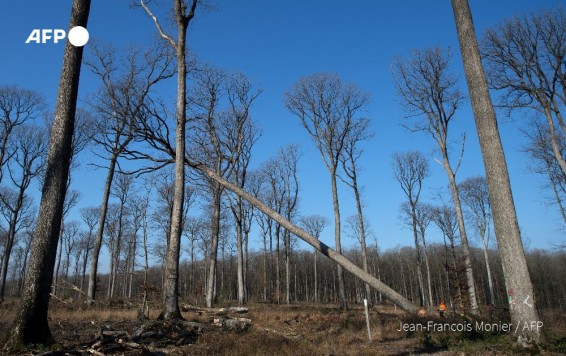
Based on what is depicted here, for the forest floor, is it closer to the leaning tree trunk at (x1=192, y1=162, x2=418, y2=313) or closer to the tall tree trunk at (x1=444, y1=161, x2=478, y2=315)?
the leaning tree trunk at (x1=192, y1=162, x2=418, y2=313)

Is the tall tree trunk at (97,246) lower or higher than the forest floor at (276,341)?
higher

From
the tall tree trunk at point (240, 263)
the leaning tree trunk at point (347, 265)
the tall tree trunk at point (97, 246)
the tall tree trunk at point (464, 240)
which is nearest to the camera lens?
the leaning tree trunk at point (347, 265)

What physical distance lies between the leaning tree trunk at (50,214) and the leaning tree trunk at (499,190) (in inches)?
317

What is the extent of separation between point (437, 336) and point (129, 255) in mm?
46327

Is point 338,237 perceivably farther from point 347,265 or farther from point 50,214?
point 50,214

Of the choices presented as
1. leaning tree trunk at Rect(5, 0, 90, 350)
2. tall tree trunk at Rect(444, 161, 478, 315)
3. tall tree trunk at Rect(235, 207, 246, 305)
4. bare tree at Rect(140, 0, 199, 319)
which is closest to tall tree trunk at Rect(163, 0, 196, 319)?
bare tree at Rect(140, 0, 199, 319)

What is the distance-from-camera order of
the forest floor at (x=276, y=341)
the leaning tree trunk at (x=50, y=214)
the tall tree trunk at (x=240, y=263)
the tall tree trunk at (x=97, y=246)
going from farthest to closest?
the tall tree trunk at (x=240, y=263), the tall tree trunk at (x=97, y=246), the forest floor at (x=276, y=341), the leaning tree trunk at (x=50, y=214)

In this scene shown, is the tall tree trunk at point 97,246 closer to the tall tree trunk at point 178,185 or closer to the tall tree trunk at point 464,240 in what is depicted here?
the tall tree trunk at point 178,185

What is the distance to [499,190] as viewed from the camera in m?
7.09

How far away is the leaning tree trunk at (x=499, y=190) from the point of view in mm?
6488

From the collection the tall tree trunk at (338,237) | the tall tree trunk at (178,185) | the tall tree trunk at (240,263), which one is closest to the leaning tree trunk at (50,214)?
the tall tree trunk at (178,185)

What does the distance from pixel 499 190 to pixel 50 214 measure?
8.38 metres

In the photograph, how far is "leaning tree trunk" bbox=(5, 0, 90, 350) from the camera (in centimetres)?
609

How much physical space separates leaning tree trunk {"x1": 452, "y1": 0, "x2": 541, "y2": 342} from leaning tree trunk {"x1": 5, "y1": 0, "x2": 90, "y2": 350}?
804cm
